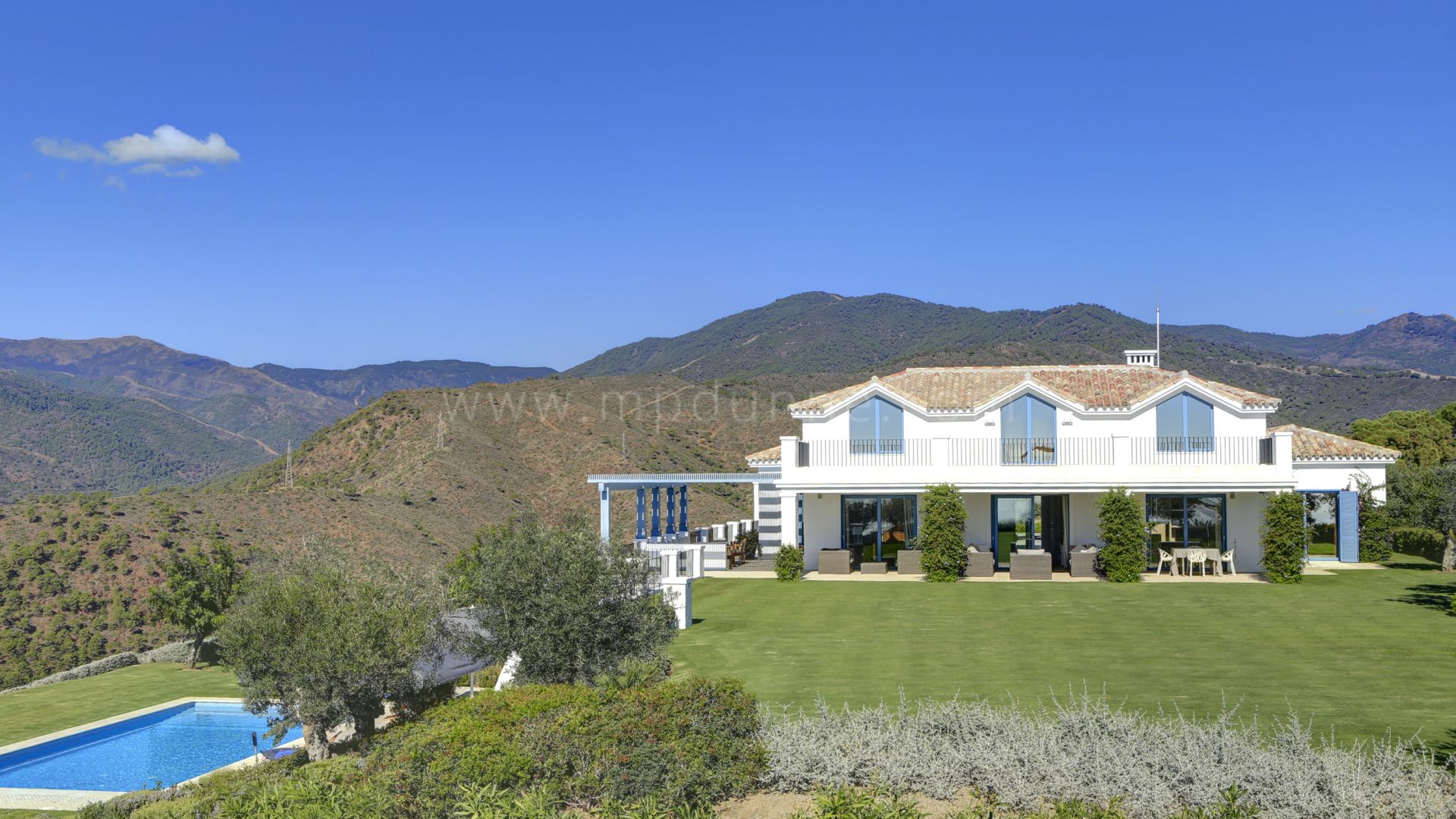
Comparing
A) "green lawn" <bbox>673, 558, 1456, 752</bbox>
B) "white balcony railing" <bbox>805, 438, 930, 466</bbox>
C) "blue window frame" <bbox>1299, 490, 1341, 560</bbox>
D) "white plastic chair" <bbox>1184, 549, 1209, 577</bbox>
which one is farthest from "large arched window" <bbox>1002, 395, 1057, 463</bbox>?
"blue window frame" <bbox>1299, 490, 1341, 560</bbox>

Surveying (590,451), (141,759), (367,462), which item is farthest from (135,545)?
(590,451)

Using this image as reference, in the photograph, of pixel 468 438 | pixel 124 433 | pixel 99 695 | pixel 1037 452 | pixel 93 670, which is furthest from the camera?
pixel 124 433

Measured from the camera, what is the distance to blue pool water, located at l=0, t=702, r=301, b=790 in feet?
42.4

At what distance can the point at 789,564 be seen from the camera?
72.5 feet

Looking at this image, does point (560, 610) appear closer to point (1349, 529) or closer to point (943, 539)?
point (943, 539)

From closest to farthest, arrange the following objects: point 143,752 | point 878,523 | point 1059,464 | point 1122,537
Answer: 1. point 143,752
2. point 1122,537
3. point 1059,464
4. point 878,523

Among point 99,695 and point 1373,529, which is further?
point 1373,529

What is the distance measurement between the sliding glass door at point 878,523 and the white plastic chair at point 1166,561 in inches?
202

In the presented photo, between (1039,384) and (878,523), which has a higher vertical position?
(1039,384)

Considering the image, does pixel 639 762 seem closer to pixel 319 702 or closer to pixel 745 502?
pixel 319 702

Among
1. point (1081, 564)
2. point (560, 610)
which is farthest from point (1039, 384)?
point (560, 610)

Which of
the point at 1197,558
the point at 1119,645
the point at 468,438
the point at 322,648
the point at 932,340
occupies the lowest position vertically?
the point at 1119,645

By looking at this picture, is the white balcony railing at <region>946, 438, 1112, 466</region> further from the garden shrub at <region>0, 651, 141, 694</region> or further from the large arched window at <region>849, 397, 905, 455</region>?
the garden shrub at <region>0, 651, 141, 694</region>

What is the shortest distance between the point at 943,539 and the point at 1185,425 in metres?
5.86
